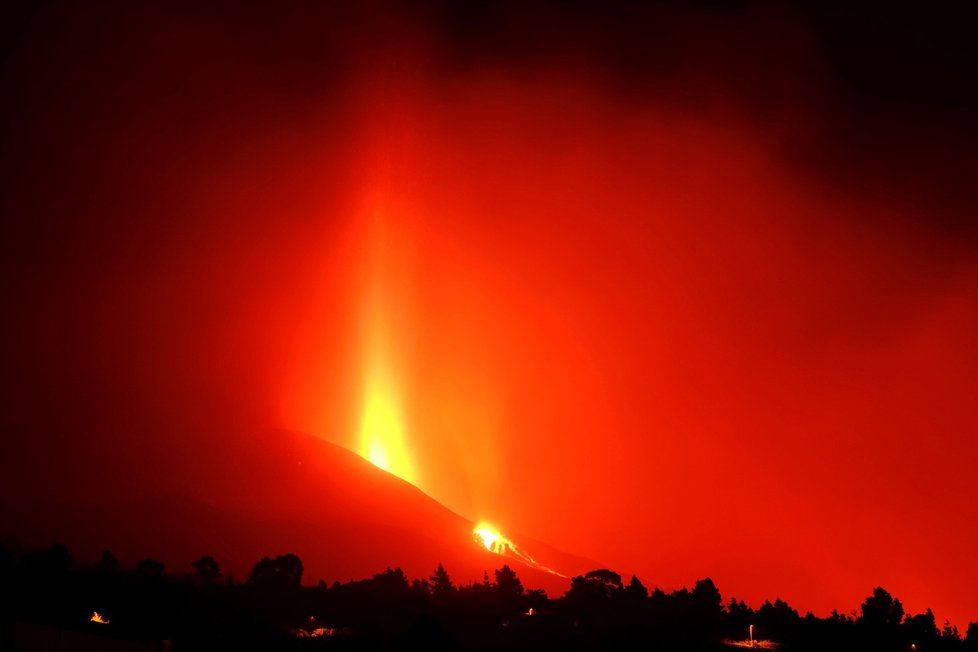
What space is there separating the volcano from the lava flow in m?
0.64

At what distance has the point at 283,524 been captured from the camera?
8419 centimetres

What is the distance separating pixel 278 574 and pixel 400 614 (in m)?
9.44

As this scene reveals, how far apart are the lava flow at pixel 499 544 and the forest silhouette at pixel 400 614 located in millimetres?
33325

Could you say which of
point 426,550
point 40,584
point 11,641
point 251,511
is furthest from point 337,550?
point 11,641

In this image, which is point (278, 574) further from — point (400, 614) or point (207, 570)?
point (400, 614)

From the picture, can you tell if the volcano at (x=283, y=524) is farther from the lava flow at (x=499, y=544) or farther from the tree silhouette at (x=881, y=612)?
the tree silhouette at (x=881, y=612)

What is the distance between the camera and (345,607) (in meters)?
43.1

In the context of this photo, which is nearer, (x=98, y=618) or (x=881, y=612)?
(x=98, y=618)

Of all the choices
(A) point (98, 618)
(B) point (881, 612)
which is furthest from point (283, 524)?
(B) point (881, 612)

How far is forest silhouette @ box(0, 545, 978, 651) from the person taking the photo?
117ft

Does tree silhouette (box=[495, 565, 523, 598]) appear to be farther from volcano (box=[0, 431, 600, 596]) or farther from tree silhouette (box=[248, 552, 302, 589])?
volcano (box=[0, 431, 600, 596])

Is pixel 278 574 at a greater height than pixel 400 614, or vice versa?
pixel 278 574

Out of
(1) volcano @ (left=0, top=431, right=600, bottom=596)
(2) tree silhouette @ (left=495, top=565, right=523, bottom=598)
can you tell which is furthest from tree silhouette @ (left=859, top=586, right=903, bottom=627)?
(1) volcano @ (left=0, top=431, right=600, bottom=596)

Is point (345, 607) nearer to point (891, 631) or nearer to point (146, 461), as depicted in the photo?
point (891, 631)
